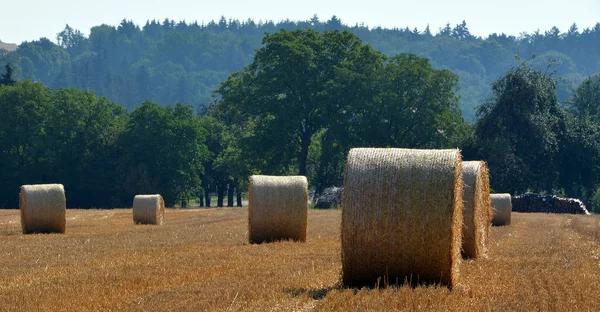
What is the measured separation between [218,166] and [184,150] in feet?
11.6

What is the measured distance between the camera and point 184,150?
82.5 m

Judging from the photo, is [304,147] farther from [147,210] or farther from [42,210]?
[42,210]

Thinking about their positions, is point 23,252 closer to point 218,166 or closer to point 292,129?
point 292,129

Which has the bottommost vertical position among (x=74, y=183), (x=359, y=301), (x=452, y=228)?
(x=74, y=183)

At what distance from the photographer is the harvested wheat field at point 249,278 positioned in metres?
12.2

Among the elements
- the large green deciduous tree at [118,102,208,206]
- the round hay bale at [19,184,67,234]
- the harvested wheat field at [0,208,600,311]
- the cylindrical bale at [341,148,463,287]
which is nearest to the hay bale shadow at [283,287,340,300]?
the harvested wheat field at [0,208,600,311]

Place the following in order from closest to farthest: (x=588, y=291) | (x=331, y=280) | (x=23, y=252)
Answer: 1. (x=588, y=291)
2. (x=331, y=280)
3. (x=23, y=252)

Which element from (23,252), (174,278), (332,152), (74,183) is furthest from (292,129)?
(174,278)

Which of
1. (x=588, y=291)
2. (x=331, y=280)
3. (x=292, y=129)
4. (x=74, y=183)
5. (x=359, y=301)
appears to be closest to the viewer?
(x=359, y=301)

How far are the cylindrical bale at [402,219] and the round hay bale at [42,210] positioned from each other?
1607 cm

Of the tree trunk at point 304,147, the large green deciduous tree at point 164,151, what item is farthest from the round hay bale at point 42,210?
the large green deciduous tree at point 164,151

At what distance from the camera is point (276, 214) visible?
76.6 ft

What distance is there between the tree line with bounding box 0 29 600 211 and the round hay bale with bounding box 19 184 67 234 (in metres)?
38.6

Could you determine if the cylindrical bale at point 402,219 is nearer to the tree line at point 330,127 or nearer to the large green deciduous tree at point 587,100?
the tree line at point 330,127
